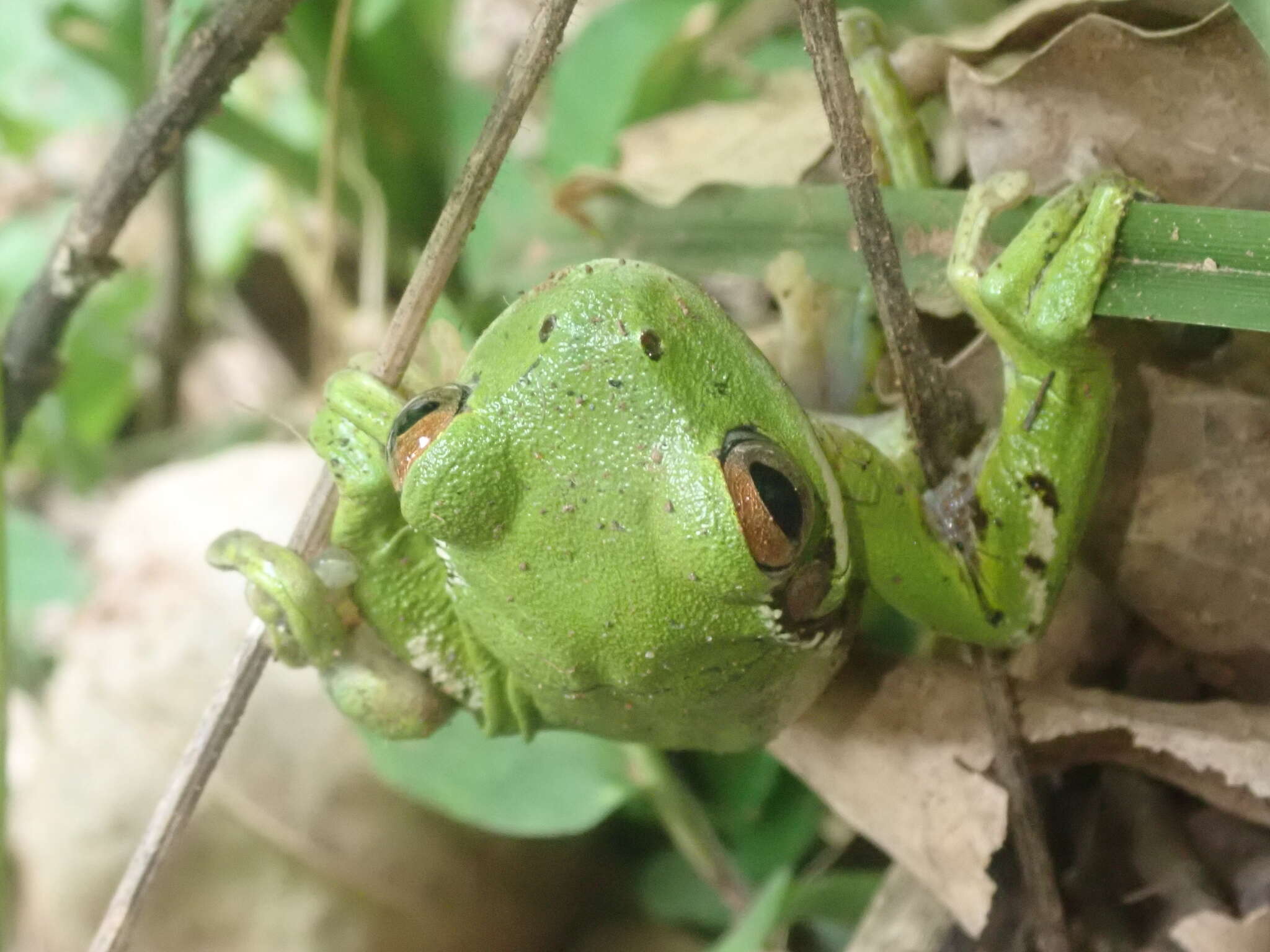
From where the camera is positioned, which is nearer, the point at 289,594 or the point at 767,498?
the point at 767,498

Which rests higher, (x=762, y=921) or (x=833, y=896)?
(x=762, y=921)

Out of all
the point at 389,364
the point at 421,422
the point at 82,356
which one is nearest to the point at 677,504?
the point at 421,422

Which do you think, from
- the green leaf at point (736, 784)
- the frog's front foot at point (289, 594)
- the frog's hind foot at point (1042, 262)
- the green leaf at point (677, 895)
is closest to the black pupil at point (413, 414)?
the frog's front foot at point (289, 594)

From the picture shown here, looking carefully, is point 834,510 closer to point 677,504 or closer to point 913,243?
point 677,504

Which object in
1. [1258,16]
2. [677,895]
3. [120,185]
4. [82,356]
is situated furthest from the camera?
[82,356]

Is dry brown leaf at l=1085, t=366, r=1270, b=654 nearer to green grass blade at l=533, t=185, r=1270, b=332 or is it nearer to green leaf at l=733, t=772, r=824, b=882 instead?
green grass blade at l=533, t=185, r=1270, b=332

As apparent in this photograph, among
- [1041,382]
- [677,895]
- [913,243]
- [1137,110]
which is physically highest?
[1137,110]

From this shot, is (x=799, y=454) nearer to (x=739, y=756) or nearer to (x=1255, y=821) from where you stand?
(x=1255, y=821)

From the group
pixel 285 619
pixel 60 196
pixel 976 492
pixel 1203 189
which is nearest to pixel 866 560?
pixel 976 492

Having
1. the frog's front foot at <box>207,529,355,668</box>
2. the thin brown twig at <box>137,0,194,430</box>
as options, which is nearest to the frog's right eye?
the frog's front foot at <box>207,529,355,668</box>
